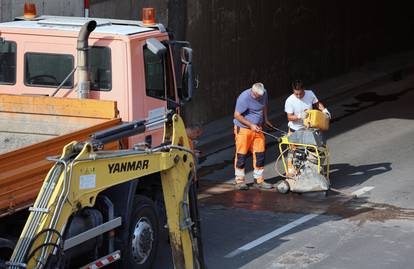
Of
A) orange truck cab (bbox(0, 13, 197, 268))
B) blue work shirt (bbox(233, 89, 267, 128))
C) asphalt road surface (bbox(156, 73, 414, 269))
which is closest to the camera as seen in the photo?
orange truck cab (bbox(0, 13, 197, 268))

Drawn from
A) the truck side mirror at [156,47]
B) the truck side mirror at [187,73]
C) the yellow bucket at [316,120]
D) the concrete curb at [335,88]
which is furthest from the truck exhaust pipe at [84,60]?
the concrete curb at [335,88]

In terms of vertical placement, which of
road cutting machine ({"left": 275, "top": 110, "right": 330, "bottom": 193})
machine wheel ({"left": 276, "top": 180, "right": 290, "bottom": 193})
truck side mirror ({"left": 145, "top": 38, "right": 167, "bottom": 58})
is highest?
truck side mirror ({"left": 145, "top": 38, "right": 167, "bottom": 58})

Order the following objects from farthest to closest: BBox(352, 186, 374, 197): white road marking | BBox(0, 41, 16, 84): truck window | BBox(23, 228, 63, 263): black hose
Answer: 1. BBox(352, 186, 374, 197): white road marking
2. BBox(0, 41, 16, 84): truck window
3. BBox(23, 228, 63, 263): black hose

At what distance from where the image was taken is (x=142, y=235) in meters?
9.57

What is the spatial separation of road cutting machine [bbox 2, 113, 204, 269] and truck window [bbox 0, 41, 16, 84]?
7.90 feet

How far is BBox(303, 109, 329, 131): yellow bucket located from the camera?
13.4 meters

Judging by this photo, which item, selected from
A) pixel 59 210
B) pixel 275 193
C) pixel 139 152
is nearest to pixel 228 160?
pixel 275 193

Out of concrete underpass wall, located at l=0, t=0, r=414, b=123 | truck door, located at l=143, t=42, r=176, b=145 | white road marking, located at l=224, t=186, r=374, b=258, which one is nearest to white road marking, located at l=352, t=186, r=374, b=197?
white road marking, located at l=224, t=186, r=374, b=258

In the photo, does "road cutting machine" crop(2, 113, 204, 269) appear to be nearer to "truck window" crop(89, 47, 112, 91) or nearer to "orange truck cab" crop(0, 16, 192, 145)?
"orange truck cab" crop(0, 16, 192, 145)

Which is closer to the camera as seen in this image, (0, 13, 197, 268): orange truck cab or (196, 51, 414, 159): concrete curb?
(0, 13, 197, 268): orange truck cab

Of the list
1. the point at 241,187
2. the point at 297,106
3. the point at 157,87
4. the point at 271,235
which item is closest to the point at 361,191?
the point at 297,106

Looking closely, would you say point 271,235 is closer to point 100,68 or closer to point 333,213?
point 333,213

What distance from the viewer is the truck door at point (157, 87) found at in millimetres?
10633

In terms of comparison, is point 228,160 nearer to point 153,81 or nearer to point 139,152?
point 153,81
